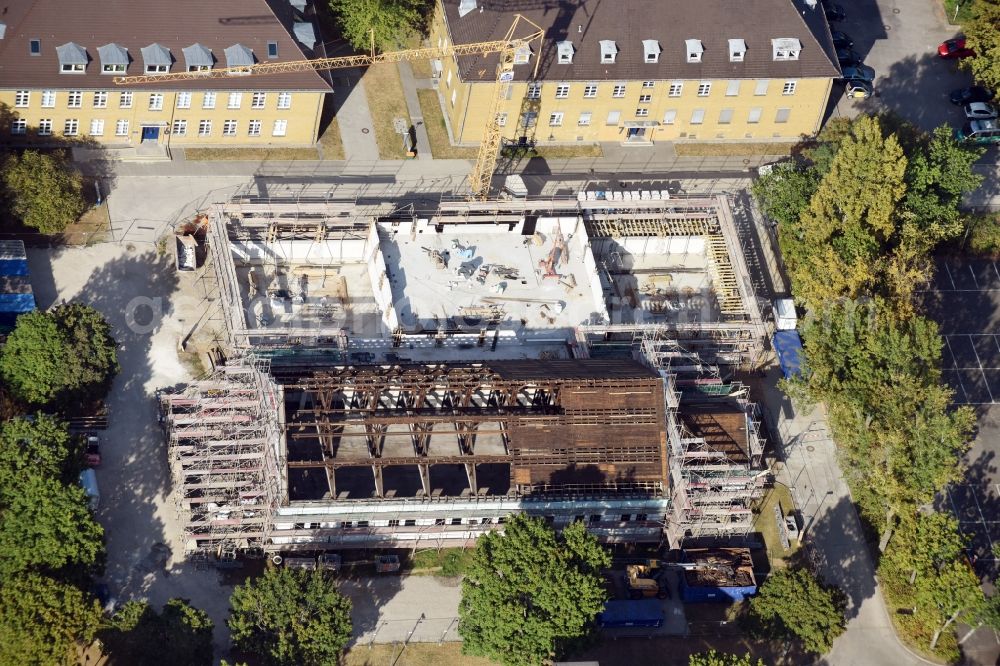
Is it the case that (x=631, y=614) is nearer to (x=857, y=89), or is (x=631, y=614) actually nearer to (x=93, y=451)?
(x=93, y=451)

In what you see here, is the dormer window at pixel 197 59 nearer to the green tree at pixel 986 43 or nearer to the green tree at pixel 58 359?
the green tree at pixel 58 359

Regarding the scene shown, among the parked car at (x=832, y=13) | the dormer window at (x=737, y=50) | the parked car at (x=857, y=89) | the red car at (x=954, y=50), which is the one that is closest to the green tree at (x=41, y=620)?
the dormer window at (x=737, y=50)

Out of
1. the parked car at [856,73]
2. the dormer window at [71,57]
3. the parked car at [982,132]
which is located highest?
the dormer window at [71,57]

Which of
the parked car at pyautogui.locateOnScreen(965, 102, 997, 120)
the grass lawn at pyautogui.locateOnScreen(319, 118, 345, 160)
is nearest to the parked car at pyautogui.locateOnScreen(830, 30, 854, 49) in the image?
the parked car at pyautogui.locateOnScreen(965, 102, 997, 120)

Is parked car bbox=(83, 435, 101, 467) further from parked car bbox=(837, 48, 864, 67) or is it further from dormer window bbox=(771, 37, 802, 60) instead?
parked car bbox=(837, 48, 864, 67)

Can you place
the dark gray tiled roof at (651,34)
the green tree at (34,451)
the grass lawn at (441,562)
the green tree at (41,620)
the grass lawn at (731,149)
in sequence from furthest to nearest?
the grass lawn at (731,149), the dark gray tiled roof at (651,34), the grass lawn at (441,562), the green tree at (34,451), the green tree at (41,620)
